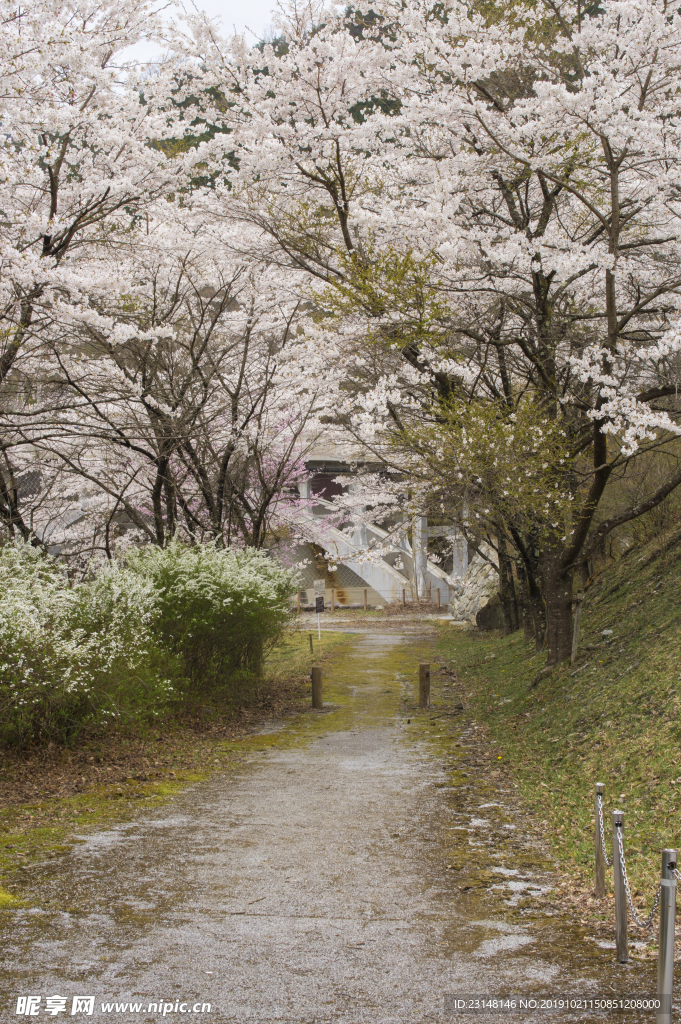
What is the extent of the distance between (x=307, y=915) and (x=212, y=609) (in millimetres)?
7131

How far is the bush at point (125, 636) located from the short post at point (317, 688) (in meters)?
1.01

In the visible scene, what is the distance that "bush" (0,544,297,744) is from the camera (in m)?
8.20

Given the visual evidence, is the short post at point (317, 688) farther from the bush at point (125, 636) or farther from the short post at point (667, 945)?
the short post at point (667, 945)

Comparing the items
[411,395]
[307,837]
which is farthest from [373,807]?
[411,395]

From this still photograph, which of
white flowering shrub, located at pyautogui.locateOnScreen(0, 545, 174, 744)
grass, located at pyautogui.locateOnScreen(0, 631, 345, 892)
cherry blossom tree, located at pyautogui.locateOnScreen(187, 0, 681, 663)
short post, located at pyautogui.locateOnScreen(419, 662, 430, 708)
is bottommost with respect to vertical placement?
grass, located at pyautogui.locateOnScreen(0, 631, 345, 892)

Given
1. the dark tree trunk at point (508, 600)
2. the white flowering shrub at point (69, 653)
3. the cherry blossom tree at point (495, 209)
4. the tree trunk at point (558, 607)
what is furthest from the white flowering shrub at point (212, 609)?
the dark tree trunk at point (508, 600)

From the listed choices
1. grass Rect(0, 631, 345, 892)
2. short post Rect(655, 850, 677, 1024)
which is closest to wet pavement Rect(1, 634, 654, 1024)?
grass Rect(0, 631, 345, 892)

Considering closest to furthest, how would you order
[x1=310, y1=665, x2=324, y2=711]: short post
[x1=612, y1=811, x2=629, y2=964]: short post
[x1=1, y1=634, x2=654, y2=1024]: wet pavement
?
[x1=1, y1=634, x2=654, y2=1024]: wet pavement, [x1=612, y1=811, x2=629, y2=964]: short post, [x1=310, y1=665, x2=324, y2=711]: short post

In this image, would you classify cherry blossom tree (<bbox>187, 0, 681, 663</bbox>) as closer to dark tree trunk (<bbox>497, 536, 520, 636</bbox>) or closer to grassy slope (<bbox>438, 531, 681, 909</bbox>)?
grassy slope (<bbox>438, 531, 681, 909</bbox>)

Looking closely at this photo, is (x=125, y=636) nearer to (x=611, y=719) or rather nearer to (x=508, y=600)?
(x=611, y=719)

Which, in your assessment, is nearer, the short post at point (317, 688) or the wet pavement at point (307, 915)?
the wet pavement at point (307, 915)

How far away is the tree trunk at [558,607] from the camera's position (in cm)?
1191

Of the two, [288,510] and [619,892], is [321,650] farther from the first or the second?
[619,892]

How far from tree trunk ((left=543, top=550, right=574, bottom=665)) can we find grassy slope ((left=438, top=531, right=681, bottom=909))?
35cm
